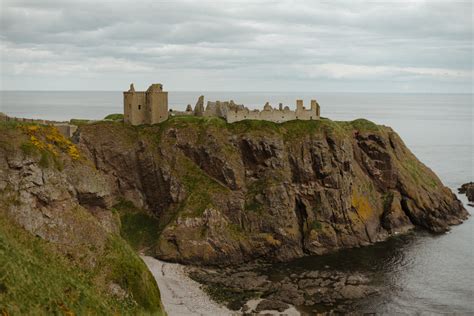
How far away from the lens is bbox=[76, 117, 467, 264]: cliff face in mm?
83438

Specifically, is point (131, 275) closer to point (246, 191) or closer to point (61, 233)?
point (61, 233)

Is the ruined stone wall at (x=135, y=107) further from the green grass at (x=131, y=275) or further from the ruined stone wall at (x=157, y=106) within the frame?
the green grass at (x=131, y=275)

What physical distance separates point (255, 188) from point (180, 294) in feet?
95.0

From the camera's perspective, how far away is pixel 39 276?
42.9 meters

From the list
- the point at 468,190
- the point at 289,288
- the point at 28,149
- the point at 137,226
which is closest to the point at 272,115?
the point at 137,226

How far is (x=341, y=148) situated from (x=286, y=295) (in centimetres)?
3720

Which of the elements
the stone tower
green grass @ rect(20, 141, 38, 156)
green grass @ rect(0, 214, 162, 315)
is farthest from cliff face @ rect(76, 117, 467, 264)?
green grass @ rect(20, 141, 38, 156)

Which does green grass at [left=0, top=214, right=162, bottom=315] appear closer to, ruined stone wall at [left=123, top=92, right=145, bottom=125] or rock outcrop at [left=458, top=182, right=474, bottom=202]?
ruined stone wall at [left=123, top=92, right=145, bottom=125]

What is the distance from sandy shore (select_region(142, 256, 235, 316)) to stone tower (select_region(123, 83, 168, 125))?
30462 mm

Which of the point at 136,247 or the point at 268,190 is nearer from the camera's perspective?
the point at 136,247

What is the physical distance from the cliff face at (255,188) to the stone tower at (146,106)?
2430 millimetres

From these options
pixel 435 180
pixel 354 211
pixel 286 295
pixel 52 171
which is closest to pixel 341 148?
pixel 354 211

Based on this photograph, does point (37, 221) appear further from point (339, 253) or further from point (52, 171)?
point (339, 253)

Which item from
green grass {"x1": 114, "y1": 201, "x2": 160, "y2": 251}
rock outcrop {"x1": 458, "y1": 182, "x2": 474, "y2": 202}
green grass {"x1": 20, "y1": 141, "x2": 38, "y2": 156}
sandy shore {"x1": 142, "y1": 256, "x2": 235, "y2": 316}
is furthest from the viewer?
rock outcrop {"x1": 458, "y1": 182, "x2": 474, "y2": 202}
